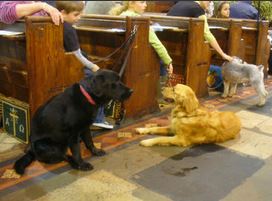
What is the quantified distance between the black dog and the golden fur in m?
0.78

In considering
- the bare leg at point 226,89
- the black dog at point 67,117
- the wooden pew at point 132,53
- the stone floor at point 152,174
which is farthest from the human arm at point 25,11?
the bare leg at point 226,89

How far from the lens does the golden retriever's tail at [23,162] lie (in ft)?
9.73

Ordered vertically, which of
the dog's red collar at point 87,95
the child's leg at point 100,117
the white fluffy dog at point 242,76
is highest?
the dog's red collar at point 87,95

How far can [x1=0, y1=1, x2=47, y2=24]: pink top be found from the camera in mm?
3275

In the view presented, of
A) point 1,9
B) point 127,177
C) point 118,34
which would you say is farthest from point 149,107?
point 1,9

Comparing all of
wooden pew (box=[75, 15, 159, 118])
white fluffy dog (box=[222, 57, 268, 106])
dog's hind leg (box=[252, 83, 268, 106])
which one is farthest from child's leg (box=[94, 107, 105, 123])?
dog's hind leg (box=[252, 83, 268, 106])

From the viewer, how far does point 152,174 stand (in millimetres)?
3055

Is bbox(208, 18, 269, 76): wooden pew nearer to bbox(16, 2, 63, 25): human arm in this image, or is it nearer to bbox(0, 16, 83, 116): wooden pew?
bbox(0, 16, 83, 116): wooden pew

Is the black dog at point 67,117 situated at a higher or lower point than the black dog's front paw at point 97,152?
higher

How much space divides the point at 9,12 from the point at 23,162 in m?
1.31

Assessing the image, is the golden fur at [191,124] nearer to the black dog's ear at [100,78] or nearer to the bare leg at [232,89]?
the black dog's ear at [100,78]

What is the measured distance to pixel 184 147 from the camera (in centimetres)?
364

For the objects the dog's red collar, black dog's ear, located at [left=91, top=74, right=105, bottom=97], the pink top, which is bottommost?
the dog's red collar

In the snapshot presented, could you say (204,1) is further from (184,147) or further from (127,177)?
(127,177)
